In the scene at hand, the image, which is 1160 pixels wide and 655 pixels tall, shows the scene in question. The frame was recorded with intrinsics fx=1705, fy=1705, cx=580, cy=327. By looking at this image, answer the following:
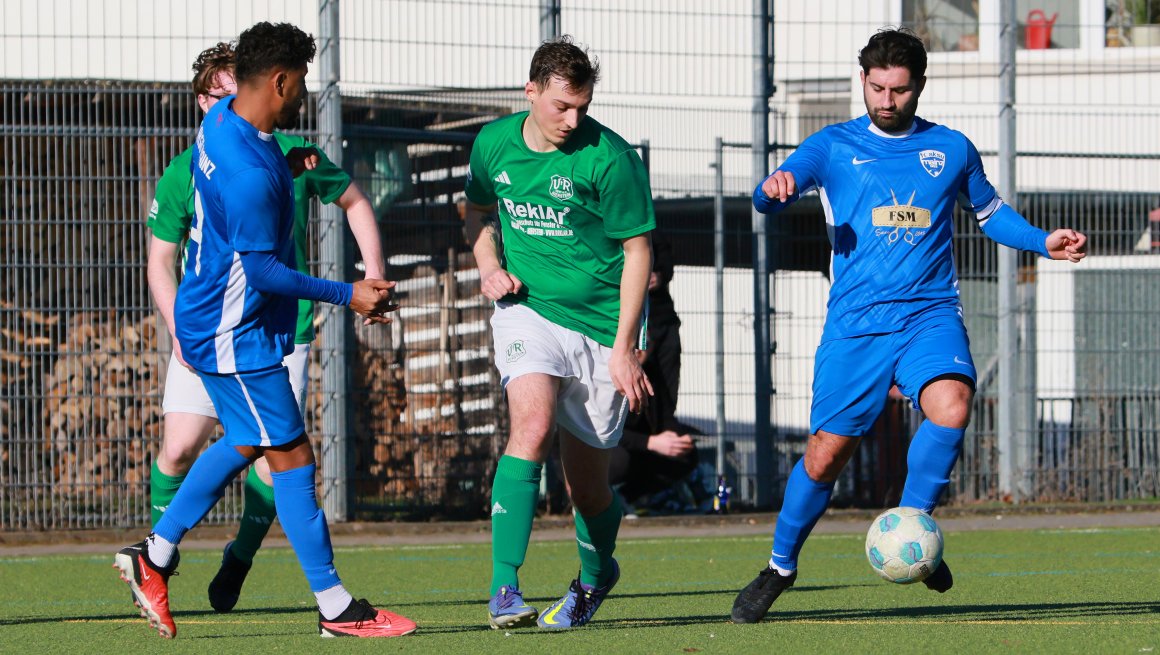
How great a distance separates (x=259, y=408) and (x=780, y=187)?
1895 millimetres

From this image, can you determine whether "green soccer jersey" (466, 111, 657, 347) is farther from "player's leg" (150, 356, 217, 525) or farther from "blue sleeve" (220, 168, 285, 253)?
"player's leg" (150, 356, 217, 525)

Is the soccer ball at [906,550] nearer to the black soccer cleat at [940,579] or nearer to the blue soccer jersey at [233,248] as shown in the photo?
the black soccer cleat at [940,579]

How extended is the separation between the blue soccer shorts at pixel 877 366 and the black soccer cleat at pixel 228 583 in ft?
7.81

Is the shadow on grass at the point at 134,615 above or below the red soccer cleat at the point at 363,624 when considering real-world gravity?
below

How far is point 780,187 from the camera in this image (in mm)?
5812

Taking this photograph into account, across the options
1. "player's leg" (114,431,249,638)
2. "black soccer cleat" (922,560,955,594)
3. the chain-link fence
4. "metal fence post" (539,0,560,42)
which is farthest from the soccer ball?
"metal fence post" (539,0,560,42)

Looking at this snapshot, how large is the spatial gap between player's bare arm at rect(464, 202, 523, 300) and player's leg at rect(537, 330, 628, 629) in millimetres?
289

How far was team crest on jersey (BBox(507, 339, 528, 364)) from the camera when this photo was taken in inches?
230

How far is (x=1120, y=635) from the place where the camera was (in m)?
5.23

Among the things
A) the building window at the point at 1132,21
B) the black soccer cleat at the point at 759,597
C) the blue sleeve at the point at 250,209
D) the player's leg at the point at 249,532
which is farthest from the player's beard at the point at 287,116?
the building window at the point at 1132,21

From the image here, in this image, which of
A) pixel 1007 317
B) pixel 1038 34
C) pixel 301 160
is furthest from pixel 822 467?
pixel 1038 34

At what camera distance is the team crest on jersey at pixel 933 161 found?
606 cm

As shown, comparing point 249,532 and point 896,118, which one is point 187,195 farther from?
point 896,118

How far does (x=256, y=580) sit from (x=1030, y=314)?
22.4 ft
